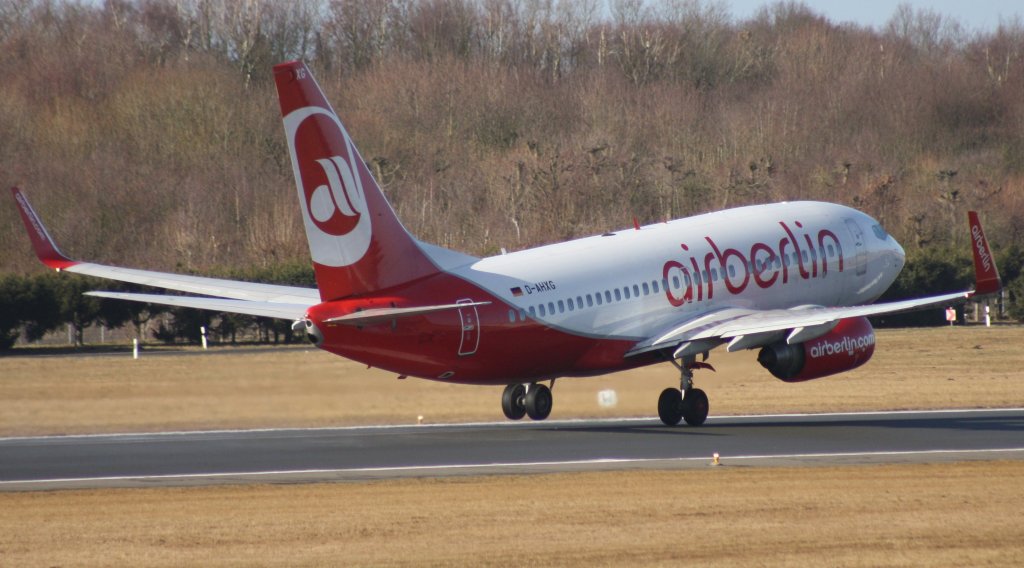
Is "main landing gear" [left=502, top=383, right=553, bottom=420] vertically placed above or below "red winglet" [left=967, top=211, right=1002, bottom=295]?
below

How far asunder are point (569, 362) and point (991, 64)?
4982 inches

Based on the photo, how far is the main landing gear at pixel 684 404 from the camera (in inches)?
1455

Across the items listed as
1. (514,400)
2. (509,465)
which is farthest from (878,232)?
(509,465)

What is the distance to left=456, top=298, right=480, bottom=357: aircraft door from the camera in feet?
109

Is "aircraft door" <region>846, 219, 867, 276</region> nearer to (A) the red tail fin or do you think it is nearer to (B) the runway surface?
(B) the runway surface

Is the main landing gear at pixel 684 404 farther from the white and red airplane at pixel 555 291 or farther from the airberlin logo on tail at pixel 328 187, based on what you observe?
the airberlin logo on tail at pixel 328 187

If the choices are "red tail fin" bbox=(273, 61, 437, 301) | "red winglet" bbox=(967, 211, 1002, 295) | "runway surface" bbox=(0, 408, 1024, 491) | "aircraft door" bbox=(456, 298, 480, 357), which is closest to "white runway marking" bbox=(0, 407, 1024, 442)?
"runway surface" bbox=(0, 408, 1024, 491)

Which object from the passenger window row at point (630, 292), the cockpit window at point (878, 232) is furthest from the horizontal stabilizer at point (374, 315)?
the cockpit window at point (878, 232)

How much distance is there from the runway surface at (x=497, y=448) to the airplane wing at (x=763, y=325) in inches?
79.2

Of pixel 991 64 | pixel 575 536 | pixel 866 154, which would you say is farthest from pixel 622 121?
pixel 575 536

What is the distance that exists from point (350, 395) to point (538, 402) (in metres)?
5.60

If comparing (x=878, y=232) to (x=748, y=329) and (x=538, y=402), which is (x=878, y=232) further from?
(x=538, y=402)

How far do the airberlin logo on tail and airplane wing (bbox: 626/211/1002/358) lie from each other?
8.96 m

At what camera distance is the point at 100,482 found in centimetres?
2806
